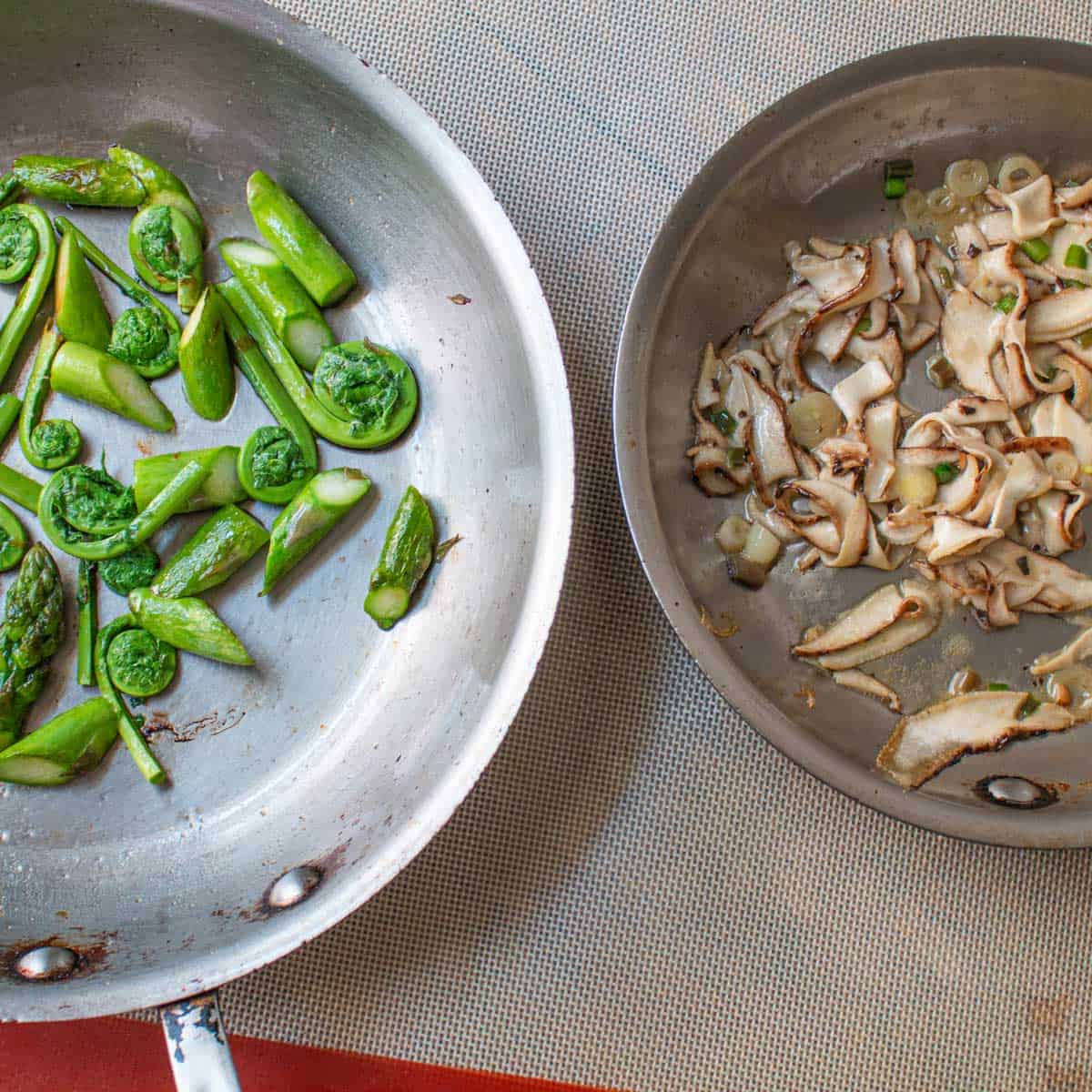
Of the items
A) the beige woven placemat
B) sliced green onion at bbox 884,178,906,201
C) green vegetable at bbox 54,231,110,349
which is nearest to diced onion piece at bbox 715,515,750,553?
the beige woven placemat

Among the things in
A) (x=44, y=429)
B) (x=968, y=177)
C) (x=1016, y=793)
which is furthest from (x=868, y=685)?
(x=44, y=429)

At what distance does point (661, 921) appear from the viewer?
1.57 meters

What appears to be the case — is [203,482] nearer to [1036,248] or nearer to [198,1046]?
[198,1046]

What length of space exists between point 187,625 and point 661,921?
2.96 feet

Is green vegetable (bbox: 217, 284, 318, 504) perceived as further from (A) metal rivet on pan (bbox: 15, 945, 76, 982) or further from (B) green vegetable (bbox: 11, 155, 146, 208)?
(A) metal rivet on pan (bbox: 15, 945, 76, 982)

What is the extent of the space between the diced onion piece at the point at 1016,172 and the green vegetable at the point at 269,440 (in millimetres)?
1254

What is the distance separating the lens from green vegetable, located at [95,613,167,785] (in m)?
1.50

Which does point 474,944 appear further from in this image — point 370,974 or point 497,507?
point 497,507

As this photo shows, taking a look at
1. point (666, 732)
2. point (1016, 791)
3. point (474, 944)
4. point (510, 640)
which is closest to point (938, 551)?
point (1016, 791)

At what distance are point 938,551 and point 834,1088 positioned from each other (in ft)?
2.95

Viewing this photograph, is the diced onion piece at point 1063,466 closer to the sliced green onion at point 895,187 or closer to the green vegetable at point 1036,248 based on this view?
the green vegetable at point 1036,248

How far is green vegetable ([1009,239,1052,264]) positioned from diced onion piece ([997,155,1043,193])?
Answer: 0.32 feet

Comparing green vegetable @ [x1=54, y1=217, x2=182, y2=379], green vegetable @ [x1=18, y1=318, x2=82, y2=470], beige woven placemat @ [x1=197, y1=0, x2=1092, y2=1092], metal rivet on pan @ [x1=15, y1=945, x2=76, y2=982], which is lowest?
beige woven placemat @ [x1=197, y1=0, x2=1092, y2=1092]

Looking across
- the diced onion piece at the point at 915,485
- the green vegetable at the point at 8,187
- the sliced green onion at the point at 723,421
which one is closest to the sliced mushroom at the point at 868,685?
the diced onion piece at the point at 915,485
